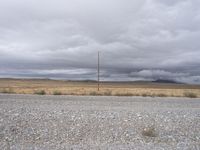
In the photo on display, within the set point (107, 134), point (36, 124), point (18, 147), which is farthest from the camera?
point (36, 124)

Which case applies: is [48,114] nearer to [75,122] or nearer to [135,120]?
[75,122]

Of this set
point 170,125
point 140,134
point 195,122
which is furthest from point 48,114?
point 195,122

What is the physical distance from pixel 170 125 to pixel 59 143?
17.0 feet

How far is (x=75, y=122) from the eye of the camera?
1266cm

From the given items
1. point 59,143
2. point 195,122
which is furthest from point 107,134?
point 195,122

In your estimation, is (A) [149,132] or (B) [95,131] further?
(B) [95,131]

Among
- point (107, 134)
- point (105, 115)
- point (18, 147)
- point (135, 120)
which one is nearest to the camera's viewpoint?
point (18, 147)

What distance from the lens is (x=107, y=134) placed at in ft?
37.3

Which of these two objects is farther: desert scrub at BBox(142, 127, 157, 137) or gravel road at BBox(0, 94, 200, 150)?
desert scrub at BBox(142, 127, 157, 137)

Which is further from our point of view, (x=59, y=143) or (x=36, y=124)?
(x=36, y=124)

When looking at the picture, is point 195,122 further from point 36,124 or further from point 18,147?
point 18,147

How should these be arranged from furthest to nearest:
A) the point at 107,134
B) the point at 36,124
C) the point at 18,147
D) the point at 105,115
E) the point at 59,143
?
the point at 105,115 < the point at 36,124 < the point at 107,134 < the point at 59,143 < the point at 18,147

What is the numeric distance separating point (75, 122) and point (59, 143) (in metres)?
2.42

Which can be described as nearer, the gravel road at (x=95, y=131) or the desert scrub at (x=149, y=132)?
the gravel road at (x=95, y=131)
